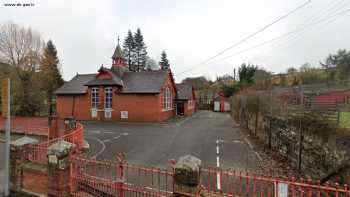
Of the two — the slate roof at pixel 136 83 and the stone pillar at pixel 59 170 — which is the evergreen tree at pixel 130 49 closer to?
the slate roof at pixel 136 83

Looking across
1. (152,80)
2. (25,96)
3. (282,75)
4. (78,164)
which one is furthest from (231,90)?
(78,164)

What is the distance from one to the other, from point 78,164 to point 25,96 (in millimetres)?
20524

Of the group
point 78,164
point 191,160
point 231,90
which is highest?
point 231,90

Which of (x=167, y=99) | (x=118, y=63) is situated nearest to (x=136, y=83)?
(x=118, y=63)

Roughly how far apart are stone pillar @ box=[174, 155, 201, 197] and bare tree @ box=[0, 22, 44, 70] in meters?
25.4

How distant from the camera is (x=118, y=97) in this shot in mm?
22953

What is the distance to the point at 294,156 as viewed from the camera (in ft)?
A: 23.9

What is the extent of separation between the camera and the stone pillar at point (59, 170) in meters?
4.52

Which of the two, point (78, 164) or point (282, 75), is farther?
point (282, 75)

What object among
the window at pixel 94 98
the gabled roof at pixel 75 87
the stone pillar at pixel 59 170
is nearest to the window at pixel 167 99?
the window at pixel 94 98

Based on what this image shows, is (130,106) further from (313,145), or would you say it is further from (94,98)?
(313,145)

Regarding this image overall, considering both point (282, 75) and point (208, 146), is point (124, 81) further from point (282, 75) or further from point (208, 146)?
point (282, 75)

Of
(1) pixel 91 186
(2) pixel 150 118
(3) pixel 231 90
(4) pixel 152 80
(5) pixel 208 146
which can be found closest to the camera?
(1) pixel 91 186

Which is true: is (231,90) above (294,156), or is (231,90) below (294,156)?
above
